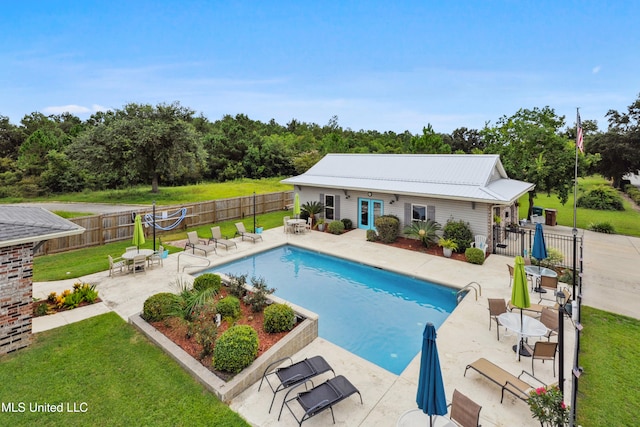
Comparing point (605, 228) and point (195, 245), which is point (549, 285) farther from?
point (195, 245)

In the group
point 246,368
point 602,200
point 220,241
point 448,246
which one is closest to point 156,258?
point 220,241

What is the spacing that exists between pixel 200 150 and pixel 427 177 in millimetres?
21330

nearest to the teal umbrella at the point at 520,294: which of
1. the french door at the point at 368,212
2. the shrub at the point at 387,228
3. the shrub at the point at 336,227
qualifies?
the shrub at the point at 387,228

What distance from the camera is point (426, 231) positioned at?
14781 millimetres

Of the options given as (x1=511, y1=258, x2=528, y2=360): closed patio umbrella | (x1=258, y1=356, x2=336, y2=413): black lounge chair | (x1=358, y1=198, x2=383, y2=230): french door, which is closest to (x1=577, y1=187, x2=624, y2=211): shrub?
(x1=358, y1=198, x2=383, y2=230): french door

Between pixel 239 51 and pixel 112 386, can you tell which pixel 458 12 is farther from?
pixel 112 386

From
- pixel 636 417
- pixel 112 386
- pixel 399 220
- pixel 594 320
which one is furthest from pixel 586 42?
pixel 112 386

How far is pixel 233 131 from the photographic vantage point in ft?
145

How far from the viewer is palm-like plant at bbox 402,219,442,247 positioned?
14.8m

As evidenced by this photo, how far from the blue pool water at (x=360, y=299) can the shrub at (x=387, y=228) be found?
124 inches

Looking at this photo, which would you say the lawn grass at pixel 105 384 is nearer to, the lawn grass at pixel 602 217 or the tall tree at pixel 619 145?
the lawn grass at pixel 602 217

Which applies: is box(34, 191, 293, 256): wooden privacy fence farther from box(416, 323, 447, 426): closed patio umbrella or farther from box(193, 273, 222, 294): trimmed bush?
box(416, 323, 447, 426): closed patio umbrella

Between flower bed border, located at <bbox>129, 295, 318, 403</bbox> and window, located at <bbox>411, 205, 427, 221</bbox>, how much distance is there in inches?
398

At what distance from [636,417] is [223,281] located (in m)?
9.42
